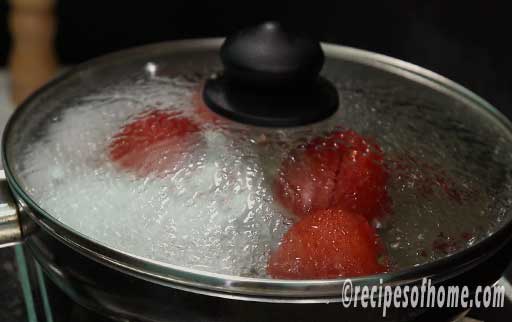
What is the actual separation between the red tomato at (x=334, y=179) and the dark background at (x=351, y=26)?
374 mm

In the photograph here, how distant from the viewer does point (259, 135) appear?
0.66m

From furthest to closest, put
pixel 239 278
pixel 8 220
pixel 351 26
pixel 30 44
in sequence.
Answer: pixel 30 44 < pixel 351 26 < pixel 8 220 < pixel 239 278

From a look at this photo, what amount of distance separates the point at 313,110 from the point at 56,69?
1131 millimetres

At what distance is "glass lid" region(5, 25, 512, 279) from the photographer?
1.80 feet

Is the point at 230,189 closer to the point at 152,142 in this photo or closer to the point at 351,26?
the point at 152,142

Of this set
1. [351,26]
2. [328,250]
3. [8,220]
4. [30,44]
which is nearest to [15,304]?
[8,220]

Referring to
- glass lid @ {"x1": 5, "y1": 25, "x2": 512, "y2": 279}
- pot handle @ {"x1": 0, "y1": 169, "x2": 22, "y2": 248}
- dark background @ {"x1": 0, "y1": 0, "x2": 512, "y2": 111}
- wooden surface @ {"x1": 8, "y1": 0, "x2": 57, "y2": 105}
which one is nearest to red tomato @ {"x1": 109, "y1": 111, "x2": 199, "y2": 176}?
glass lid @ {"x1": 5, "y1": 25, "x2": 512, "y2": 279}

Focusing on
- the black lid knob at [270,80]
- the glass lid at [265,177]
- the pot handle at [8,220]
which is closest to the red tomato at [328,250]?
the glass lid at [265,177]

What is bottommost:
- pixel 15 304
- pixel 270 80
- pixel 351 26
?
pixel 15 304

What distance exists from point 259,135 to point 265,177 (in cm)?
6

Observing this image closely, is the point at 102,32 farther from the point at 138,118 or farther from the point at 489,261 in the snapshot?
the point at 489,261

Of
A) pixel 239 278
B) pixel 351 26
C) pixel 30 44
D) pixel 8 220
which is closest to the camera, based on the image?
pixel 239 278

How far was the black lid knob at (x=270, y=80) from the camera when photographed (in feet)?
2.14

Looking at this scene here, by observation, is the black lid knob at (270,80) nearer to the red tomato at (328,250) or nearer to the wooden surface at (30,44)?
the red tomato at (328,250)
